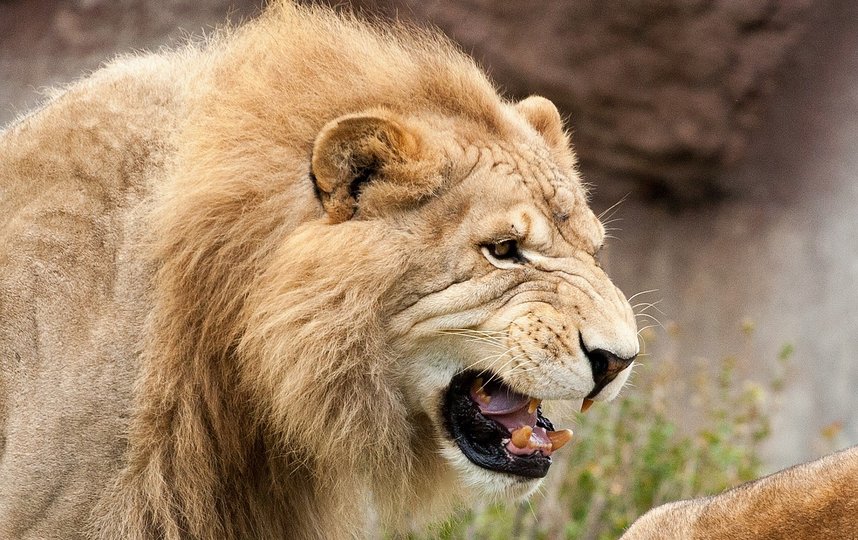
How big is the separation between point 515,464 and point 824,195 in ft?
22.9

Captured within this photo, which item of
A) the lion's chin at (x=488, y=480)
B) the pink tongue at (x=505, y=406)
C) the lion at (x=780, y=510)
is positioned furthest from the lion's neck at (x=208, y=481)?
the lion at (x=780, y=510)

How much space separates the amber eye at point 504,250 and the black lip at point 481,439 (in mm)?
433

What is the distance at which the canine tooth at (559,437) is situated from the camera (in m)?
3.76

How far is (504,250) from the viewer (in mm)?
3580

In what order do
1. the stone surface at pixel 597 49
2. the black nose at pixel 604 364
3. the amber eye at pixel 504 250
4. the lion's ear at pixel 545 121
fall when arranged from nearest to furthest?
the black nose at pixel 604 364 < the amber eye at pixel 504 250 < the lion's ear at pixel 545 121 < the stone surface at pixel 597 49

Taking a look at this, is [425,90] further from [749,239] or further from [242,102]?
[749,239]

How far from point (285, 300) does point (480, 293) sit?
1.93 feet

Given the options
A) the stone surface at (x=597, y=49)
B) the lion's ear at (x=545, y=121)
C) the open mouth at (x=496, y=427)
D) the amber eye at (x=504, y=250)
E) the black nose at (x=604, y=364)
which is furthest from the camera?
the stone surface at (x=597, y=49)

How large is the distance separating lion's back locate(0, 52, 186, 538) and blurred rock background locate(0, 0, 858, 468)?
475 centimetres

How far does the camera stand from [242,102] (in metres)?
3.74

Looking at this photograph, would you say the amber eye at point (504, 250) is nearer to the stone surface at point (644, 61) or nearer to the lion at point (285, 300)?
the lion at point (285, 300)

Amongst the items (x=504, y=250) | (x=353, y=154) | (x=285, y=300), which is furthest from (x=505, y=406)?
(x=353, y=154)

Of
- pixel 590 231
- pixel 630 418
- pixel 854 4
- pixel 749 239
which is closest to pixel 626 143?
pixel 749 239

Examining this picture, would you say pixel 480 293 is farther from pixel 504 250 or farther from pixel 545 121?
pixel 545 121
